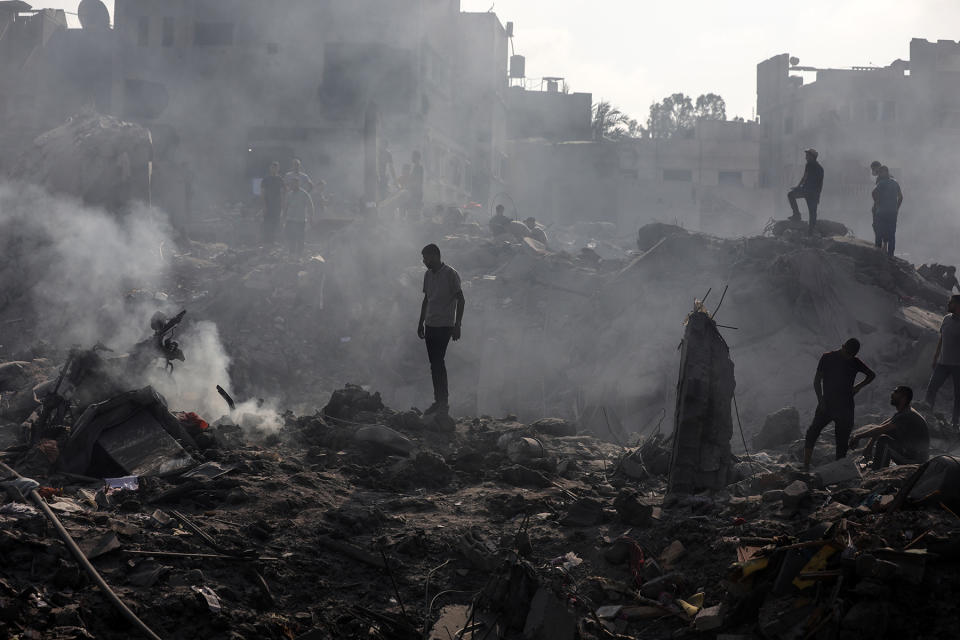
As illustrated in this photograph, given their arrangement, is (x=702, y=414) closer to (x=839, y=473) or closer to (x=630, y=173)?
(x=839, y=473)

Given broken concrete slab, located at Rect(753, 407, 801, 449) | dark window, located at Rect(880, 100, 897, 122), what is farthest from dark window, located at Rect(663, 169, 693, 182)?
broken concrete slab, located at Rect(753, 407, 801, 449)

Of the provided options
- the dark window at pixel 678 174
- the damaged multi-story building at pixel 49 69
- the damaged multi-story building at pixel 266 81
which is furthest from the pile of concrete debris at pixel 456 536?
the dark window at pixel 678 174

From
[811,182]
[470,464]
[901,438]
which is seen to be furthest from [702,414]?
[811,182]

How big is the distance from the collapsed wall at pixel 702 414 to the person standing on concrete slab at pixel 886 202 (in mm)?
8666

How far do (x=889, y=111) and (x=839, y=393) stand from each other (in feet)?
108

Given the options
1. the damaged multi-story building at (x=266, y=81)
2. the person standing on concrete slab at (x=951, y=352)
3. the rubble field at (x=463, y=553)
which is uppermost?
the damaged multi-story building at (x=266, y=81)

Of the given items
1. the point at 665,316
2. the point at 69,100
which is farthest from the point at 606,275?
the point at 69,100

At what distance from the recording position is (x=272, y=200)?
16.5 m

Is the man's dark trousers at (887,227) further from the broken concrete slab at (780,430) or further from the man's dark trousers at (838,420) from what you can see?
the man's dark trousers at (838,420)

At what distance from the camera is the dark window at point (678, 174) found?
41.7m

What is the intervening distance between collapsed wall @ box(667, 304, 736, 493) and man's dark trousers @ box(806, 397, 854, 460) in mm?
1402

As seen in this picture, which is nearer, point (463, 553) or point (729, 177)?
point (463, 553)

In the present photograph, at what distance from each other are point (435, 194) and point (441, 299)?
21.3 meters

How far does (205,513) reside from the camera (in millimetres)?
5582
